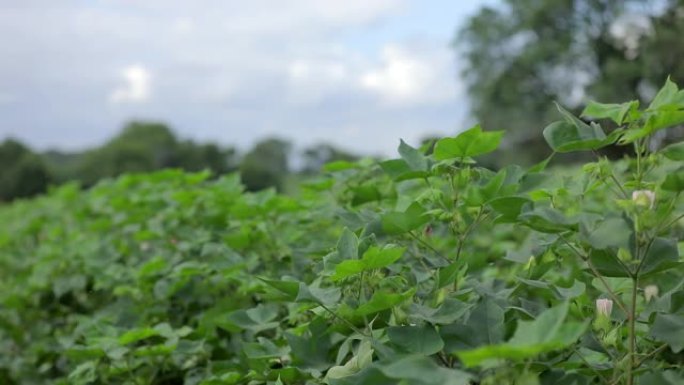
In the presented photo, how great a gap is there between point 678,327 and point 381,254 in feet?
1.33

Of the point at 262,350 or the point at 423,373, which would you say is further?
the point at 262,350

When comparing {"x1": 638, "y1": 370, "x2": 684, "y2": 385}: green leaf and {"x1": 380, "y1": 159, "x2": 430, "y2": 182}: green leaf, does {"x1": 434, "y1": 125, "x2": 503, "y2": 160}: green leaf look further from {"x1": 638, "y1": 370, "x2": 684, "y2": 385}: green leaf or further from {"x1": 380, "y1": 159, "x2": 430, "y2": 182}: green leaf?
{"x1": 638, "y1": 370, "x2": 684, "y2": 385}: green leaf

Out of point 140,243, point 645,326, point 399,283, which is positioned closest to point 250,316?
point 399,283

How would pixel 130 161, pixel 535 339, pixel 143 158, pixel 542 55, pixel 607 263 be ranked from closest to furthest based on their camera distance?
pixel 535 339 < pixel 607 263 < pixel 130 161 < pixel 143 158 < pixel 542 55

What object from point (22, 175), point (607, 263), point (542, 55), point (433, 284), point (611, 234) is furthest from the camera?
point (542, 55)

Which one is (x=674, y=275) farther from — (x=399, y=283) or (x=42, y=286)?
(x=42, y=286)

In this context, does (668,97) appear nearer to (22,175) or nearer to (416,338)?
(416,338)

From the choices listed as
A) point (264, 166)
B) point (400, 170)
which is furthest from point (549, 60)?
point (400, 170)

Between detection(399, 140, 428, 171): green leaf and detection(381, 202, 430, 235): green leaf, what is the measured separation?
0.42 ft

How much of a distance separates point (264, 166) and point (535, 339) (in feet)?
21.7

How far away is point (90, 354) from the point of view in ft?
6.11

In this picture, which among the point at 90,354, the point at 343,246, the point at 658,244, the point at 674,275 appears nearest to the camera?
the point at 658,244

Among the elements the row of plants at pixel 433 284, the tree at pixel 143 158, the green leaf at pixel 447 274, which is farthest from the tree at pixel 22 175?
the green leaf at pixel 447 274

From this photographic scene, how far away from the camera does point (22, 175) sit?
49.2 ft
